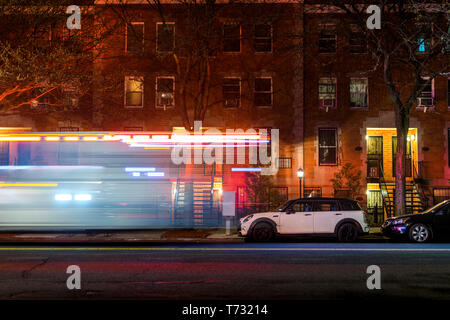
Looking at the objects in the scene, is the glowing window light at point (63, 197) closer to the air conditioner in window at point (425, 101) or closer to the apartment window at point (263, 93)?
the apartment window at point (263, 93)

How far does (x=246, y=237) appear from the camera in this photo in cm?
1598

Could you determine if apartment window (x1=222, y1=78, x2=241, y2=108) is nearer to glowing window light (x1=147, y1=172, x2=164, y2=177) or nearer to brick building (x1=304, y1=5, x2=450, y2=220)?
brick building (x1=304, y1=5, x2=450, y2=220)

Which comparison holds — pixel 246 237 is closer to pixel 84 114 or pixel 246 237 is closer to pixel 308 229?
pixel 308 229

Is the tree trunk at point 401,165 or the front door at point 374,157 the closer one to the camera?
the tree trunk at point 401,165

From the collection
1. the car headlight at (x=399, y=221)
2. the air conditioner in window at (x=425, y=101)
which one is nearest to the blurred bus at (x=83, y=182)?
the car headlight at (x=399, y=221)

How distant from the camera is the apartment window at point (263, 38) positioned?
88.1 feet

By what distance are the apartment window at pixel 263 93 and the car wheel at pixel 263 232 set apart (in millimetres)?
13071

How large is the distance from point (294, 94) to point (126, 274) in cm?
2007

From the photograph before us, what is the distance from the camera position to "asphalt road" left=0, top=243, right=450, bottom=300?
7227 millimetres

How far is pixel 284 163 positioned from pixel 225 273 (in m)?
18.1

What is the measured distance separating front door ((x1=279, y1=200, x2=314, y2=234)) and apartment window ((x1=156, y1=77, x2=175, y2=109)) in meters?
13.3

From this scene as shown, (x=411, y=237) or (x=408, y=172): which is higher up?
(x=408, y=172)
